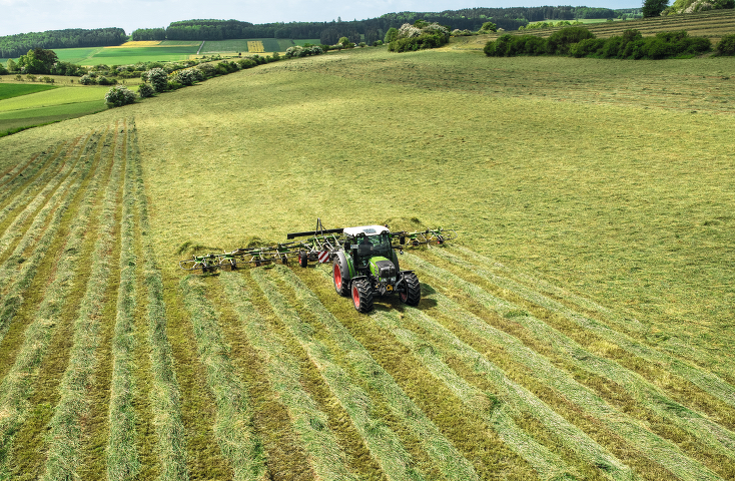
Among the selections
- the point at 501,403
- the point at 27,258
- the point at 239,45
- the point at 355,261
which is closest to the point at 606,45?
the point at 355,261

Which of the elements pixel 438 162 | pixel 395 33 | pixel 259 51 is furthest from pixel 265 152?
pixel 259 51

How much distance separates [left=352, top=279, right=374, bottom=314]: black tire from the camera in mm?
12211

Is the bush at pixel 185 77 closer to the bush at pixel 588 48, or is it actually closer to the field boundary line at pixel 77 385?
the bush at pixel 588 48

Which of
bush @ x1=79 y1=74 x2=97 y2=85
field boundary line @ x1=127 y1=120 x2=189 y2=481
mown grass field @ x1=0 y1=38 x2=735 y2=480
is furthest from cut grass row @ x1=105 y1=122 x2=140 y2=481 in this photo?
bush @ x1=79 y1=74 x2=97 y2=85

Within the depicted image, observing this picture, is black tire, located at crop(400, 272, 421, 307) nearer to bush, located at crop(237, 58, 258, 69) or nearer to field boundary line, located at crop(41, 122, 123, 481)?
field boundary line, located at crop(41, 122, 123, 481)

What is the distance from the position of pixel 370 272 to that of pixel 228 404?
584 cm

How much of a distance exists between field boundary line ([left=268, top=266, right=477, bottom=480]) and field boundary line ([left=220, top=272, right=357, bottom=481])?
4.59ft

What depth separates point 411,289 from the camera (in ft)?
41.1

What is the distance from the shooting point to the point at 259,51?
451ft

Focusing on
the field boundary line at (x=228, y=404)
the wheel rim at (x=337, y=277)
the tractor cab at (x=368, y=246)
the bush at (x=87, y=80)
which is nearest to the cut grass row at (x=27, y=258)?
the field boundary line at (x=228, y=404)

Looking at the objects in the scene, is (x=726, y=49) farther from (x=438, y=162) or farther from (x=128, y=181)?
(x=128, y=181)

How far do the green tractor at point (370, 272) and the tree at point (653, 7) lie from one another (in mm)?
96998

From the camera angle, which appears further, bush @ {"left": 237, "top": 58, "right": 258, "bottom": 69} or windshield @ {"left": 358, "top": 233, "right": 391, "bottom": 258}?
bush @ {"left": 237, "top": 58, "right": 258, "bottom": 69}

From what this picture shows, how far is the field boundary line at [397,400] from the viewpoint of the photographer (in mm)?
7469
